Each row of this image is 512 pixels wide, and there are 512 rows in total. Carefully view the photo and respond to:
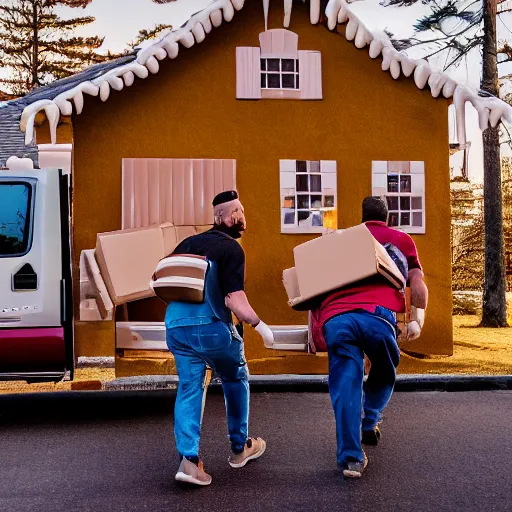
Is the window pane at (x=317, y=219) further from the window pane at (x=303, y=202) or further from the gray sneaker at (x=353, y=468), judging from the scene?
the gray sneaker at (x=353, y=468)

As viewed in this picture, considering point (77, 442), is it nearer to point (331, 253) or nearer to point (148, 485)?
point (148, 485)

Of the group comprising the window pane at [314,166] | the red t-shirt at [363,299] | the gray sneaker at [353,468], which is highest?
the window pane at [314,166]

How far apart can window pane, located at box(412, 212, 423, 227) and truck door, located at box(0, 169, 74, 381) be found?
5998 millimetres

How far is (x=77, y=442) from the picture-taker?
7234mm

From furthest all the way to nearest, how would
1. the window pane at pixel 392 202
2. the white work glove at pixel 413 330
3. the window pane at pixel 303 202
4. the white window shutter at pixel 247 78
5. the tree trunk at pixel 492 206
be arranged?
1. the tree trunk at pixel 492 206
2. the window pane at pixel 392 202
3. the window pane at pixel 303 202
4. the white window shutter at pixel 247 78
5. the white work glove at pixel 413 330

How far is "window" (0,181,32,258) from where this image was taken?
7570mm

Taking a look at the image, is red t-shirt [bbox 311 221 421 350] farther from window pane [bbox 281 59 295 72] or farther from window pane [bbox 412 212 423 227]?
window pane [bbox 281 59 295 72]

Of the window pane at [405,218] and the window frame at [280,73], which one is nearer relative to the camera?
the window frame at [280,73]

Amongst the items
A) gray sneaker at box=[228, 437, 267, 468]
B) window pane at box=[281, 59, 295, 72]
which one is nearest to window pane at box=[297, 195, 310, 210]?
window pane at box=[281, 59, 295, 72]

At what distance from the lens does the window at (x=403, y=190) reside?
11992mm

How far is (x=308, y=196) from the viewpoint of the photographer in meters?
12.0

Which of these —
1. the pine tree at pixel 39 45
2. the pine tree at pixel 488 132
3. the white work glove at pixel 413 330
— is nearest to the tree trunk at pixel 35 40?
the pine tree at pixel 39 45

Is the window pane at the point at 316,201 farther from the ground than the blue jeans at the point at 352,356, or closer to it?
farther from the ground

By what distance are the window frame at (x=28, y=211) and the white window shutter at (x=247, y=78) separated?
15.5 feet
